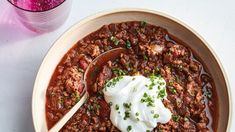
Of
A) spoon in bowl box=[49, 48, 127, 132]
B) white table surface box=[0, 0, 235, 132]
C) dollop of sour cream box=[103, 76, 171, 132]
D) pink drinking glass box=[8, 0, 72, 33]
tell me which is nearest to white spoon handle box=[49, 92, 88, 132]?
spoon in bowl box=[49, 48, 127, 132]

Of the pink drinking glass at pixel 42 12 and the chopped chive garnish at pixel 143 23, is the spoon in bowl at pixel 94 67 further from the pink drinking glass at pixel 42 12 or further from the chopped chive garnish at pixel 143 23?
the pink drinking glass at pixel 42 12

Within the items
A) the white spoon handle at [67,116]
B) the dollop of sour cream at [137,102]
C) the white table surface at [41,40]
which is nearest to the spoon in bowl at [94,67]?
the white spoon handle at [67,116]

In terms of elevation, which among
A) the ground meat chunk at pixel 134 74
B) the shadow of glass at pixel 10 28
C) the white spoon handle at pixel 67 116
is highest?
the shadow of glass at pixel 10 28

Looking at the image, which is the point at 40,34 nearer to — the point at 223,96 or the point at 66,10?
the point at 66,10

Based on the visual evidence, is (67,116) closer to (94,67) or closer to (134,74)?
(94,67)

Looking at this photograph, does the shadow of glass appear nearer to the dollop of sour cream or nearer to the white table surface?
the white table surface
